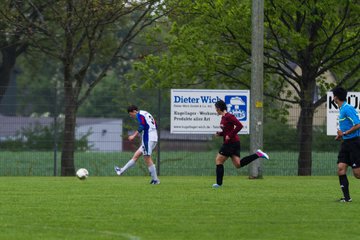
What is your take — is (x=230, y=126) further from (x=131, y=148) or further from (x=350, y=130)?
(x=131, y=148)

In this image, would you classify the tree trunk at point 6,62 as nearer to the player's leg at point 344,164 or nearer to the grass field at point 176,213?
the grass field at point 176,213

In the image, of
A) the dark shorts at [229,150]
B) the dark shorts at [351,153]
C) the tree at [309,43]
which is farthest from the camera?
the tree at [309,43]

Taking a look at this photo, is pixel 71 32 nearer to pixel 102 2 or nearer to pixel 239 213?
pixel 102 2

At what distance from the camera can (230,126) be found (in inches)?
773

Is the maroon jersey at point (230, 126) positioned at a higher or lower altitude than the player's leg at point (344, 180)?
higher

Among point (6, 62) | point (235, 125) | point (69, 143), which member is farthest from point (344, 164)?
point (6, 62)

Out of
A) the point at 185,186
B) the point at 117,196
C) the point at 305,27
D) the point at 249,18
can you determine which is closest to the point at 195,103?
the point at 249,18

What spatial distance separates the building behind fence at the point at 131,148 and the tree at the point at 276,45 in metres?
0.70

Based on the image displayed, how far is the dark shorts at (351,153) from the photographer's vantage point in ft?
49.7

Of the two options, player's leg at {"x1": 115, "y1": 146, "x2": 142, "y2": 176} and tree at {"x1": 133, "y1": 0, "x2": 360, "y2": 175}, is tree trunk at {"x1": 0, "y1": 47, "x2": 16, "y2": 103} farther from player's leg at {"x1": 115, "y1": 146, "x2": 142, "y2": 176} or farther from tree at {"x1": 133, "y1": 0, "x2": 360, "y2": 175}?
player's leg at {"x1": 115, "y1": 146, "x2": 142, "y2": 176}

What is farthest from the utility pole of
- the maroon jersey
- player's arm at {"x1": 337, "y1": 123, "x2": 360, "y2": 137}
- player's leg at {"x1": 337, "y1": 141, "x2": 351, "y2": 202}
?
player's arm at {"x1": 337, "y1": 123, "x2": 360, "y2": 137}

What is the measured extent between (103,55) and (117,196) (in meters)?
21.1

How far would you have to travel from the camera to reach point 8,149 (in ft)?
103

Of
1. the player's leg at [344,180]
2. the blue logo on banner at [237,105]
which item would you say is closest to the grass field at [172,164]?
the blue logo on banner at [237,105]
